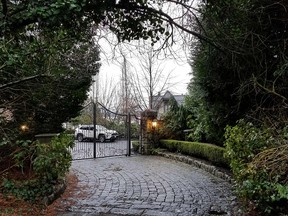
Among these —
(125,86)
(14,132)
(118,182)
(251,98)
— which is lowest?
(118,182)

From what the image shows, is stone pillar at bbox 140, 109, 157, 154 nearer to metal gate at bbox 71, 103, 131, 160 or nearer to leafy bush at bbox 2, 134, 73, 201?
metal gate at bbox 71, 103, 131, 160

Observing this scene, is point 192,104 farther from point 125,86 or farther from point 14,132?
point 125,86

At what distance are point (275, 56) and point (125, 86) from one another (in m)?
18.7

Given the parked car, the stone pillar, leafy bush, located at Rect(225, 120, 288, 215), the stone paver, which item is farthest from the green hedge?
the parked car

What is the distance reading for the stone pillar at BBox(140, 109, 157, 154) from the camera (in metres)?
12.1

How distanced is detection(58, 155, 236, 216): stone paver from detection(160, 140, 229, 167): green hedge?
488mm

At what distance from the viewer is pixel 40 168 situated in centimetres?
496

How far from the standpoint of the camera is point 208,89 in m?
7.59

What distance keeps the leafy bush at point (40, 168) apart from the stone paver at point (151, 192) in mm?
630

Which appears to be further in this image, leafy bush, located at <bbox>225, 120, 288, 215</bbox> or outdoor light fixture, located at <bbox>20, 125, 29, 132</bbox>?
outdoor light fixture, located at <bbox>20, 125, 29, 132</bbox>

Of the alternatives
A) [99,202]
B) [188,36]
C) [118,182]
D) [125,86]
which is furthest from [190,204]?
[125,86]

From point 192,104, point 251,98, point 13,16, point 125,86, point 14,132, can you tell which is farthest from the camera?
point 125,86

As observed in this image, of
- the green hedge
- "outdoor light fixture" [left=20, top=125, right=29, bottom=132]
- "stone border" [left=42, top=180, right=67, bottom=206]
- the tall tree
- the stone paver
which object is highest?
the tall tree

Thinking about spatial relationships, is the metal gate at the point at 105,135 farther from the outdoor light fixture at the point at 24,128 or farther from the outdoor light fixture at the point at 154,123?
the outdoor light fixture at the point at 24,128
